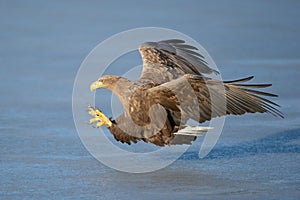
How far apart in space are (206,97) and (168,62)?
0.87 m

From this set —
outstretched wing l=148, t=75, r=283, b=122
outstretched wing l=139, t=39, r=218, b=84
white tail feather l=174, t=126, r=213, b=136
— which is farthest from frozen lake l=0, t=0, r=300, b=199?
outstretched wing l=139, t=39, r=218, b=84

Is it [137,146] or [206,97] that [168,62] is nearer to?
[137,146]

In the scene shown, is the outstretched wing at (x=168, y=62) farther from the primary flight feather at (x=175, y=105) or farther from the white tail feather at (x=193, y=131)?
the white tail feather at (x=193, y=131)

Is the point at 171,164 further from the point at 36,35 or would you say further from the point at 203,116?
the point at 36,35

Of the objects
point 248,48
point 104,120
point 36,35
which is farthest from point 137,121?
point 36,35

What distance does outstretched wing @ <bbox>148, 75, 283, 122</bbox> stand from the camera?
562cm

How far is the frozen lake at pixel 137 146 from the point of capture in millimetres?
5273

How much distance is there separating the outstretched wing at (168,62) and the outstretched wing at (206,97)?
1.25 feet

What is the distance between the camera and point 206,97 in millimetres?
5715

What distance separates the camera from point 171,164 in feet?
19.5

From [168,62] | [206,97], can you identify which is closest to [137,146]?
[168,62]

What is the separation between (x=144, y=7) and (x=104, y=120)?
6154 mm

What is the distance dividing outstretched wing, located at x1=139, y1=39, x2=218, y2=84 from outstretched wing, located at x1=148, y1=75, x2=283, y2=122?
380 mm

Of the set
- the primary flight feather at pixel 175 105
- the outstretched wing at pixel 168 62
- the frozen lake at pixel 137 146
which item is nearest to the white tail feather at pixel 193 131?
the primary flight feather at pixel 175 105
